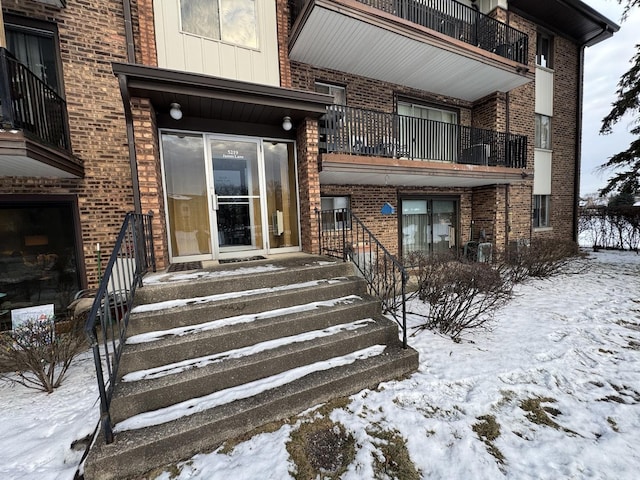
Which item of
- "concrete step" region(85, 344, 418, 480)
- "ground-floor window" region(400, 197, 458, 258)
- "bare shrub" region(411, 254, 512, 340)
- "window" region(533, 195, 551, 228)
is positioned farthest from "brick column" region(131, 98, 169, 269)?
"window" region(533, 195, 551, 228)

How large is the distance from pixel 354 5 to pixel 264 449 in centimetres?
697

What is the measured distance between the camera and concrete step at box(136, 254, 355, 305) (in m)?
3.14

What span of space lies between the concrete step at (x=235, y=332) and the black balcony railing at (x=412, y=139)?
11.9ft

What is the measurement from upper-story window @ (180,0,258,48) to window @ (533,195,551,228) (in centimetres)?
1129

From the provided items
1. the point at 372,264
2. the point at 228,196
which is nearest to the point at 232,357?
the point at 372,264

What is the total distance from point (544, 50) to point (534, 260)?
8.90 m

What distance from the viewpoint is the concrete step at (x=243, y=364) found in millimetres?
2281

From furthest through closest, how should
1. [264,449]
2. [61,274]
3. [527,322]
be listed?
[61,274] → [527,322] → [264,449]

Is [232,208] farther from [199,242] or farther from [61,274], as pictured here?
[61,274]

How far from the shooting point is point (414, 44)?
611 cm

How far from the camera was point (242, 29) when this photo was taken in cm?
544

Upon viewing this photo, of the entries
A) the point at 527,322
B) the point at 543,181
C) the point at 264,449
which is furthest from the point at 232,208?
the point at 543,181

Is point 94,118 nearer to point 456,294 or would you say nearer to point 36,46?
point 36,46

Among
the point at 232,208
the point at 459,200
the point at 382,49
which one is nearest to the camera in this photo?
the point at 232,208
